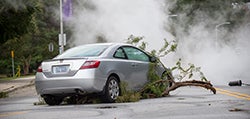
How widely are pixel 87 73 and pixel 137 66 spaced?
1.74 meters

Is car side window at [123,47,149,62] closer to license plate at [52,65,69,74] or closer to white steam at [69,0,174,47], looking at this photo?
license plate at [52,65,69,74]

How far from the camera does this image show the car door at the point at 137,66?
11665 millimetres

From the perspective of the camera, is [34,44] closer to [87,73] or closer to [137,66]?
[137,66]

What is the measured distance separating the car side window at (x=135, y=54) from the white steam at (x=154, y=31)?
10.8 meters

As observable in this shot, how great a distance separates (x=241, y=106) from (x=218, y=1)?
2179 centimetres

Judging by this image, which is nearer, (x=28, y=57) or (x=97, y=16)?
(x=97, y=16)

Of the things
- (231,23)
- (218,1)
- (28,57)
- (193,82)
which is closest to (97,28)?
(218,1)

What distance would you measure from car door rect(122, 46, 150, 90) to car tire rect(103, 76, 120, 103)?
1.72ft

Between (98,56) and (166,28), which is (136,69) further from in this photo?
(166,28)

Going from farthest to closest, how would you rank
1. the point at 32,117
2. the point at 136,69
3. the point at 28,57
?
the point at 28,57, the point at 136,69, the point at 32,117

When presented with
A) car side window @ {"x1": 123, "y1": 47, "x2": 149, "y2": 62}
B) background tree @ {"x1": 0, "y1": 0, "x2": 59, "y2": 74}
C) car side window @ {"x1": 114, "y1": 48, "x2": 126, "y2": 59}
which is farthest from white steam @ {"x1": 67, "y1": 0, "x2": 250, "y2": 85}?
car side window @ {"x1": 114, "y1": 48, "x2": 126, "y2": 59}

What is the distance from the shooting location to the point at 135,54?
12133 mm

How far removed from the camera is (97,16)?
2709 centimetres

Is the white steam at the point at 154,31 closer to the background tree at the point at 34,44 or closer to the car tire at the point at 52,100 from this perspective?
the background tree at the point at 34,44
